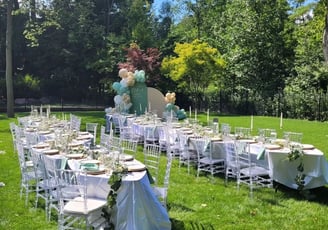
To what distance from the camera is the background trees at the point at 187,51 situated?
2361cm

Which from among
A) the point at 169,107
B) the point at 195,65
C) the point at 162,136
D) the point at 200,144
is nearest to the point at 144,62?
the point at 195,65

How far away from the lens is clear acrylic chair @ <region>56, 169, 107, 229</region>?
4633mm

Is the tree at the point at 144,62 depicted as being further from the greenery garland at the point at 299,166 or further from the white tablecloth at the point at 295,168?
the greenery garland at the point at 299,166

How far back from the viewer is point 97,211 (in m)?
4.79

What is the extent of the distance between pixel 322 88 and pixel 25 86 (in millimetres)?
21139

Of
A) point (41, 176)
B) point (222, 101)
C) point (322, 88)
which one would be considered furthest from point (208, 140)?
point (222, 101)

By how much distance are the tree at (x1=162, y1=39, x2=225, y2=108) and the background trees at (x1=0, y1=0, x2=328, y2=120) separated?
6 cm

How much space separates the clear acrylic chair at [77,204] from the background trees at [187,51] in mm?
15158

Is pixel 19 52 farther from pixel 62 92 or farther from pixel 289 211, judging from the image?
pixel 289 211

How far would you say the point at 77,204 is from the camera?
482cm

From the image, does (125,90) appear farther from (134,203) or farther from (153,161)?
(134,203)

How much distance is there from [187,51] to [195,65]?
0.96 metres

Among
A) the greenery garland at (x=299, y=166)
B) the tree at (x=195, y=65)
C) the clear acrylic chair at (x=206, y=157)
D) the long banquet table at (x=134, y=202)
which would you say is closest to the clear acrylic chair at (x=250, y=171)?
the greenery garland at (x=299, y=166)

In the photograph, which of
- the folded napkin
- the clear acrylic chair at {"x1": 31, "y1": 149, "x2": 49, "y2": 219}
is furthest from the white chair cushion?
the folded napkin
